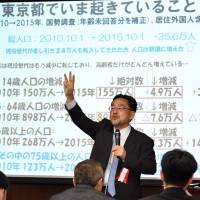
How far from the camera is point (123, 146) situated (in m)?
4.06

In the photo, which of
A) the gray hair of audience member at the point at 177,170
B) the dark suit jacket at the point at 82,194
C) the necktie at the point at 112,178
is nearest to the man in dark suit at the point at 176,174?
the gray hair of audience member at the point at 177,170

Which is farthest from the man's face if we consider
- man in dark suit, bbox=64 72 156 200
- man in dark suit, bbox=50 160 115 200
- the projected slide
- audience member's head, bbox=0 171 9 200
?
audience member's head, bbox=0 171 9 200

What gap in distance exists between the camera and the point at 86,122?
169 inches

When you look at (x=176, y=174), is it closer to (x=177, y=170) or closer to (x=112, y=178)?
(x=177, y=170)

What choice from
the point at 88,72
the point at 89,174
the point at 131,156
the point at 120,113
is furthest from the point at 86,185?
the point at 88,72

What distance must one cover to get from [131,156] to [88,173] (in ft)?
3.36

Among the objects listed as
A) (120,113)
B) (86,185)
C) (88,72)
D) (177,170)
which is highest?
(88,72)

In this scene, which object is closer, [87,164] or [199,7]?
[87,164]

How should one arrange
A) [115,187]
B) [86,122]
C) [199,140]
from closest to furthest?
[115,187], [86,122], [199,140]

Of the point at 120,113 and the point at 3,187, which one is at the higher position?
the point at 120,113

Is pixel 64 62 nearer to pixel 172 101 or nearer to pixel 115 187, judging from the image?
pixel 172 101

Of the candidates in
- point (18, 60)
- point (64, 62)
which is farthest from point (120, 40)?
point (18, 60)

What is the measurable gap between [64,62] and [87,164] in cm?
212

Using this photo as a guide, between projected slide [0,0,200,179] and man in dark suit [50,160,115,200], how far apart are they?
1.85 meters
